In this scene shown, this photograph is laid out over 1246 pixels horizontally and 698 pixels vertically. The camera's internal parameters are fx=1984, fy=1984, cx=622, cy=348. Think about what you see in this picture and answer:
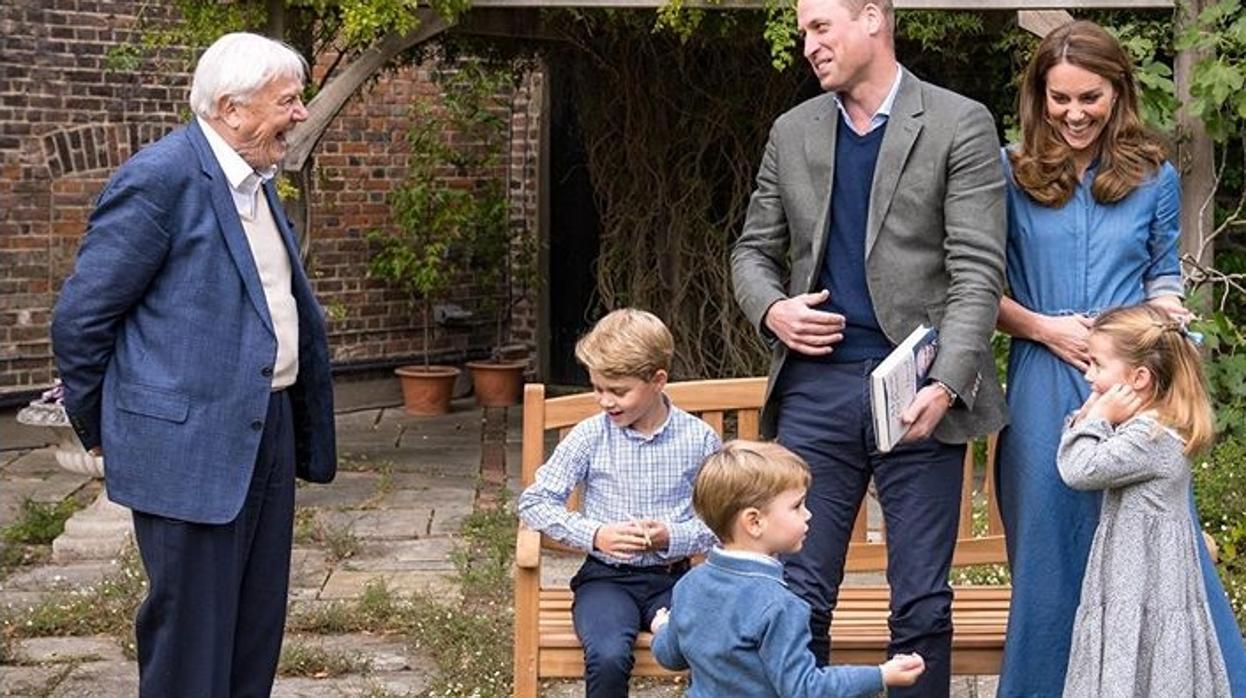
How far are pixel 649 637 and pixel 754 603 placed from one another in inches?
36.0

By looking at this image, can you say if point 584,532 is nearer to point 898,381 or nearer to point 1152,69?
point 898,381

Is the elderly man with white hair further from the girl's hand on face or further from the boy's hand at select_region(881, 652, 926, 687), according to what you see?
the girl's hand on face

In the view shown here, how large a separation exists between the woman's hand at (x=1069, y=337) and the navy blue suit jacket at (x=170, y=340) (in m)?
1.64

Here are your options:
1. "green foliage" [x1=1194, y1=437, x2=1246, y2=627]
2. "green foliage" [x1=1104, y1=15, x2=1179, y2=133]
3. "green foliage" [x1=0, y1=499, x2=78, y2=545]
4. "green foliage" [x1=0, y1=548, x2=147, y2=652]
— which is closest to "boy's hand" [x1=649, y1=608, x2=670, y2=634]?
"green foliage" [x1=0, y1=548, x2=147, y2=652]

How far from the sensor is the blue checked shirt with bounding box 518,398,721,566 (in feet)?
14.5

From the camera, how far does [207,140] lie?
4.11m

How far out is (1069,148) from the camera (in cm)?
411

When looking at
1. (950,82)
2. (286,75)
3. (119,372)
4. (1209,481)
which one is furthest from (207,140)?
(950,82)

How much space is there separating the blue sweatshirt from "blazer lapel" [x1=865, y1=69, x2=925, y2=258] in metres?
0.86

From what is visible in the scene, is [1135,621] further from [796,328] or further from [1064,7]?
[1064,7]

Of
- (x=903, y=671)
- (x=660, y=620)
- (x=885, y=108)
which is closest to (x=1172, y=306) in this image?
(x=885, y=108)

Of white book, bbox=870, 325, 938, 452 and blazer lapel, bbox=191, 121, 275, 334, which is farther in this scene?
blazer lapel, bbox=191, 121, 275, 334

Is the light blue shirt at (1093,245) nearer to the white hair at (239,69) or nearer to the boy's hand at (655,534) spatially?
the boy's hand at (655,534)

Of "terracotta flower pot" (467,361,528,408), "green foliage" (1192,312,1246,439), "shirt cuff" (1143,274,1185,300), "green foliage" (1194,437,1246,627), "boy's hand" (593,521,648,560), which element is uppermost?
"shirt cuff" (1143,274,1185,300)
